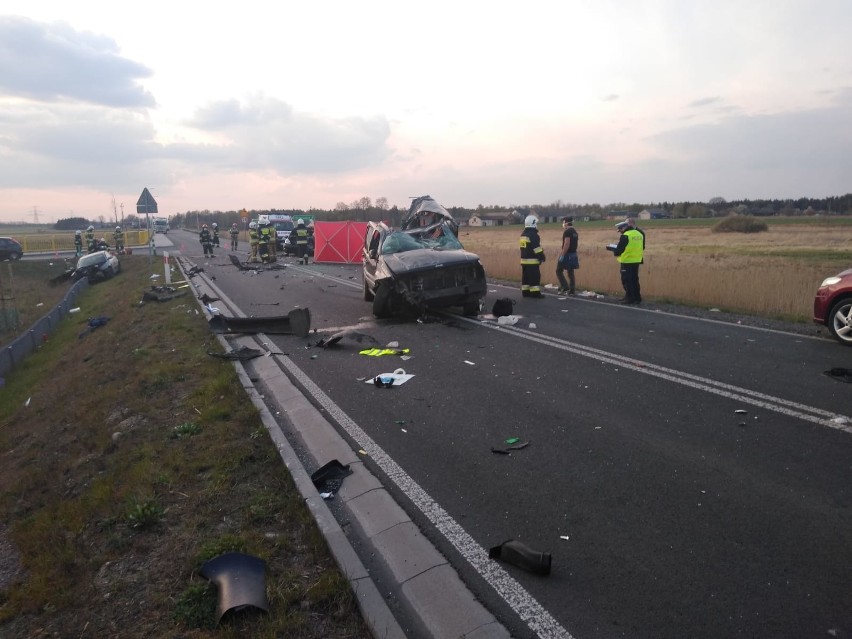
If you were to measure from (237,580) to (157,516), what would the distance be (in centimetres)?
134

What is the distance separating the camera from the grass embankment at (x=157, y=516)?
333cm

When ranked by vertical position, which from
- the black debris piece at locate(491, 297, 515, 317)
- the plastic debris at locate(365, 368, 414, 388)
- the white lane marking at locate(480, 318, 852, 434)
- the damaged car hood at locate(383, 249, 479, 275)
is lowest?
the plastic debris at locate(365, 368, 414, 388)

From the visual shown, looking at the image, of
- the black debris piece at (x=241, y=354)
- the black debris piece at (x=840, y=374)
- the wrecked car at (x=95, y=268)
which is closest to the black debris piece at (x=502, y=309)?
the black debris piece at (x=241, y=354)

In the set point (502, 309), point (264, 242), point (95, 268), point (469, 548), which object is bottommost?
point (469, 548)

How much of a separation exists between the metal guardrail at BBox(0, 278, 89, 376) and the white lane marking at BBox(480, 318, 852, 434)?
40.1 ft

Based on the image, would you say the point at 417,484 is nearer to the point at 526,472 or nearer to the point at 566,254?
the point at 526,472

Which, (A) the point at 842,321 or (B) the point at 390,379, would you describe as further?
(A) the point at 842,321

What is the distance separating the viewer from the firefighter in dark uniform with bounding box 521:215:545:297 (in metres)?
13.7

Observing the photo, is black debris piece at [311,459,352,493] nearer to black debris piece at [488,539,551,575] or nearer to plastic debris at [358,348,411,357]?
black debris piece at [488,539,551,575]

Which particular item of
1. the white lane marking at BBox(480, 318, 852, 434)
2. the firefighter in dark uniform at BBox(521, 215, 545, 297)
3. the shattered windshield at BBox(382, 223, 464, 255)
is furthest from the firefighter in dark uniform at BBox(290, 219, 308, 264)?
the white lane marking at BBox(480, 318, 852, 434)

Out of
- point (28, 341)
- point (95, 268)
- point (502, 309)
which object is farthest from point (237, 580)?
point (95, 268)

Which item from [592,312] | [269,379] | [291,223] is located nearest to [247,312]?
[269,379]

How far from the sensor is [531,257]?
45.6 ft

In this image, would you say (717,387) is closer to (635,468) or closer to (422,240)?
(635,468)
